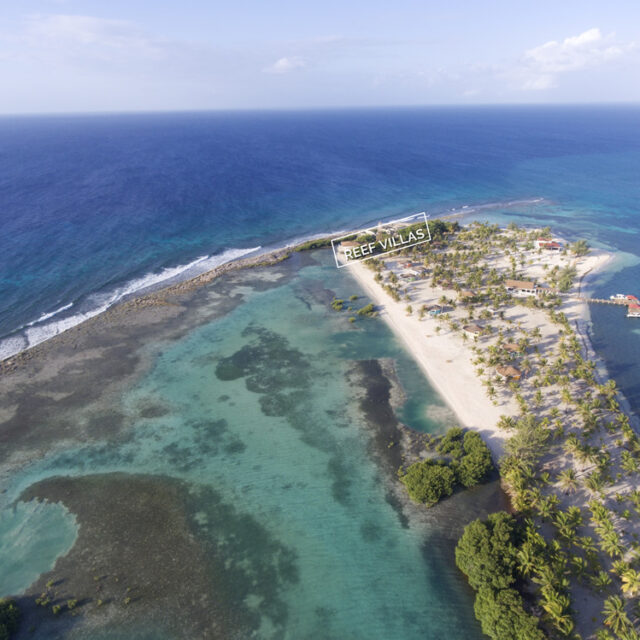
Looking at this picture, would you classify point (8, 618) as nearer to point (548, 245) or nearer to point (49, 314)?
point (49, 314)

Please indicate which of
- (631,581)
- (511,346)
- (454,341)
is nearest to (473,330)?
(454,341)

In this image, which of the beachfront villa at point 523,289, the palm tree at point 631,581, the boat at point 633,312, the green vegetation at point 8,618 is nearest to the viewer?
the palm tree at point 631,581

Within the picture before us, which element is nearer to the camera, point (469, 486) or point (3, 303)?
point (469, 486)

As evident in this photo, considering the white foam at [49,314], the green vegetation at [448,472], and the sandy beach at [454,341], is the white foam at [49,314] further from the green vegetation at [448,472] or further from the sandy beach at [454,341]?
the green vegetation at [448,472]

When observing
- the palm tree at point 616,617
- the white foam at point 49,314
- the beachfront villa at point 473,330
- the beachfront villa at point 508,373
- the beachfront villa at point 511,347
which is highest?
the white foam at point 49,314

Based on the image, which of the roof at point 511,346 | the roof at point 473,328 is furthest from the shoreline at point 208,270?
the roof at point 511,346

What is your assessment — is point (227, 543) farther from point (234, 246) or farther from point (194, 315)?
point (234, 246)

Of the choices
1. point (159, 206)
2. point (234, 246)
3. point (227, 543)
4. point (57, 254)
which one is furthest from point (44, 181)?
point (227, 543)
